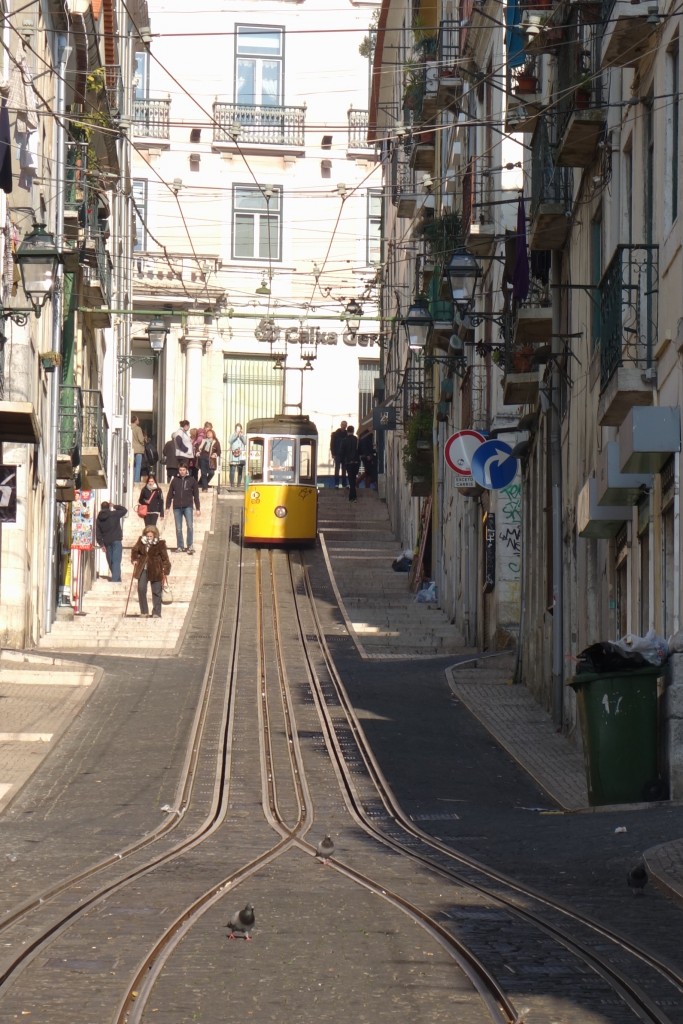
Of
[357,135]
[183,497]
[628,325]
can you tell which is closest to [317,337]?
[357,135]

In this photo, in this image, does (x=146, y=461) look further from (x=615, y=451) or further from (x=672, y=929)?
(x=672, y=929)

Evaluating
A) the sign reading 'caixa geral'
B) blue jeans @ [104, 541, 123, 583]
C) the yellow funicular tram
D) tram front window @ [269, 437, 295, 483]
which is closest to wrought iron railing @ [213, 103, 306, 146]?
the sign reading 'caixa geral'

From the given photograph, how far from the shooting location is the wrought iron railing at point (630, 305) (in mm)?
14578

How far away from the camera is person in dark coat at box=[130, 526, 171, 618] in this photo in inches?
1109

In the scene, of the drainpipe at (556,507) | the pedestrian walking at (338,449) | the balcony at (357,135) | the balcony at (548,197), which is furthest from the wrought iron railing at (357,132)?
the balcony at (548,197)

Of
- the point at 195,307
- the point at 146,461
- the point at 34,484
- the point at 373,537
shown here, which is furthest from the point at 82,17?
the point at 195,307

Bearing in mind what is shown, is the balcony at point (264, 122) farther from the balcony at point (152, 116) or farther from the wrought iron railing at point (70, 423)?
the wrought iron railing at point (70, 423)

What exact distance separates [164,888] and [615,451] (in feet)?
20.4

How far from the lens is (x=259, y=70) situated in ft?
185

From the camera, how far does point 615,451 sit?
49.6 feet

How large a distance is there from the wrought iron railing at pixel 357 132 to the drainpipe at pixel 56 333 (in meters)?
26.7

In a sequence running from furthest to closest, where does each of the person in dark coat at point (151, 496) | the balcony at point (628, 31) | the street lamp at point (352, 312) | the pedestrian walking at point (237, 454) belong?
the street lamp at point (352, 312) < the pedestrian walking at point (237, 454) < the person in dark coat at point (151, 496) < the balcony at point (628, 31)

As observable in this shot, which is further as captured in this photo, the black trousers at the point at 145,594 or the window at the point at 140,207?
the window at the point at 140,207

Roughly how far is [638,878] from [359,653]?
52.2 ft
